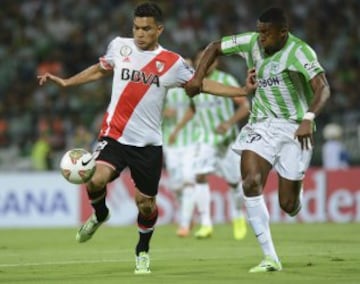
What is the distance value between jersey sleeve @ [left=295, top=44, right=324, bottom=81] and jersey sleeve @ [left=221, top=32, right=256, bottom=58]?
49 cm

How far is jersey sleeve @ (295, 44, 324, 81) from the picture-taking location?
1070cm

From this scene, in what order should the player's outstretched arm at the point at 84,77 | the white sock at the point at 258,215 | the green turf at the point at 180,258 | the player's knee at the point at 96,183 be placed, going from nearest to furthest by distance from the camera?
the green turf at the point at 180,258
the white sock at the point at 258,215
the player's knee at the point at 96,183
the player's outstretched arm at the point at 84,77

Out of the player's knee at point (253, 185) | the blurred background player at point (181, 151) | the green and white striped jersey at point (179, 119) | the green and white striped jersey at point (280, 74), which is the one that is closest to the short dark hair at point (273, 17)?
the green and white striped jersey at point (280, 74)

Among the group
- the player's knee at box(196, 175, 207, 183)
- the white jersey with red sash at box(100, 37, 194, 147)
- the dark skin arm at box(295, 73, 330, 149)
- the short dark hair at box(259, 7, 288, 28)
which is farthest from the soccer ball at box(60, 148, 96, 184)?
the player's knee at box(196, 175, 207, 183)

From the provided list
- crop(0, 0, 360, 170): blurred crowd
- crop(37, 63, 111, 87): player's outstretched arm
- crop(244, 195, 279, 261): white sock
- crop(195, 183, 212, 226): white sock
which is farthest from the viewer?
crop(0, 0, 360, 170): blurred crowd

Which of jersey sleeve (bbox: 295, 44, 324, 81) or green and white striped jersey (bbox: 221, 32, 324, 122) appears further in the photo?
green and white striped jersey (bbox: 221, 32, 324, 122)

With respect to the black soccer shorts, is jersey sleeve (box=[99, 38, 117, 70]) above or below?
above

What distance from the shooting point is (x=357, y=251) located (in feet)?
43.9

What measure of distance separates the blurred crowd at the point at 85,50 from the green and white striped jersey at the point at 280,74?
12312mm

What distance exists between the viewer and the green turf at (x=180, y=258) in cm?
1012

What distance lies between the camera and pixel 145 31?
1089 cm

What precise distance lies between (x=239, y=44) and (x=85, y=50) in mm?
16374

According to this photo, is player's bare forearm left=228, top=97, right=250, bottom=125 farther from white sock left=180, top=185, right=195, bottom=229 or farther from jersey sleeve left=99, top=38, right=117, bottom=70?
jersey sleeve left=99, top=38, right=117, bottom=70

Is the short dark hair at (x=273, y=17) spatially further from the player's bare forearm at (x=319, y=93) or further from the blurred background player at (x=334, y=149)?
the blurred background player at (x=334, y=149)
